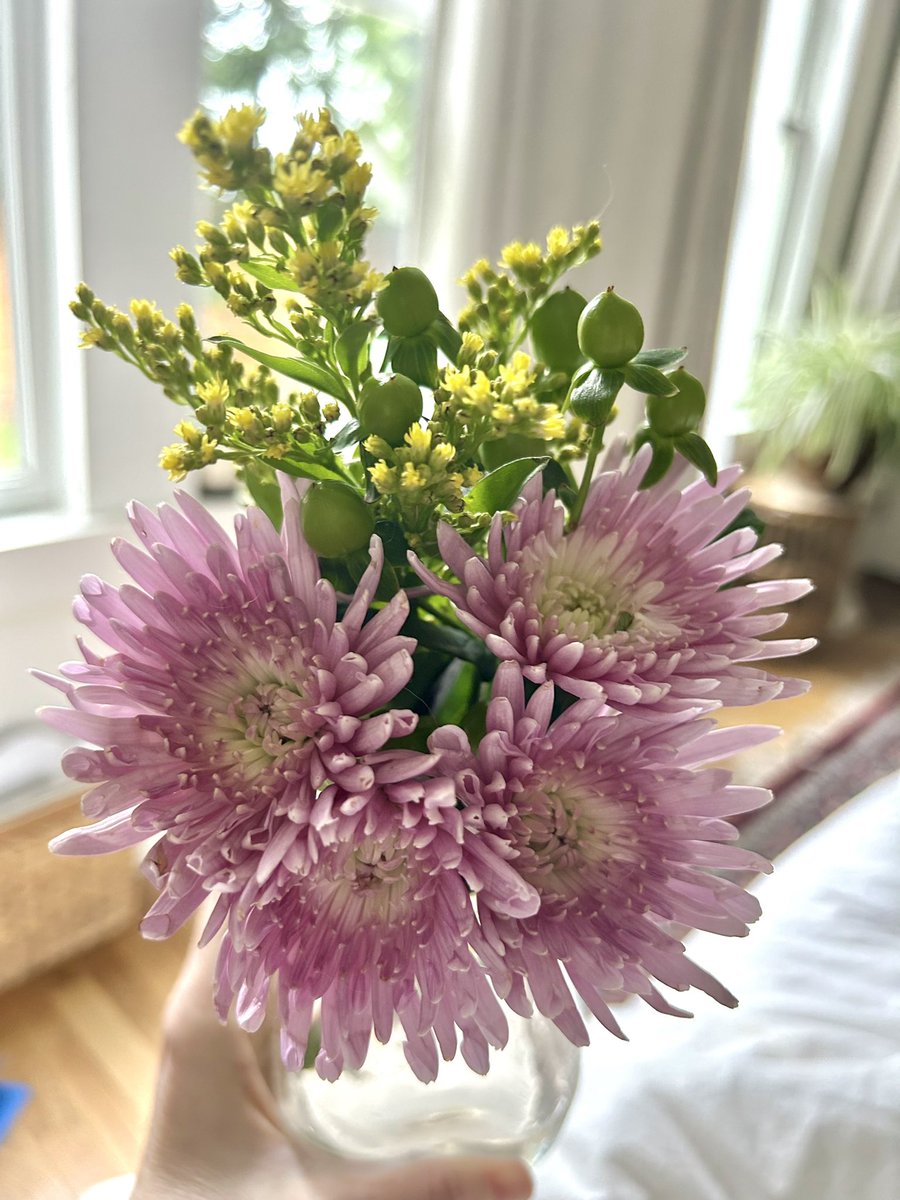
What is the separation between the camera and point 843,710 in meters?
2.25

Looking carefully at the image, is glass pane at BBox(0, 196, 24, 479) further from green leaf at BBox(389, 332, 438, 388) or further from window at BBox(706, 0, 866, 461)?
window at BBox(706, 0, 866, 461)

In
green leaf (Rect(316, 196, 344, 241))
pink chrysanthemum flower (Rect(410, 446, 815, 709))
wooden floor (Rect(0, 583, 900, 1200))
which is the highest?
green leaf (Rect(316, 196, 344, 241))

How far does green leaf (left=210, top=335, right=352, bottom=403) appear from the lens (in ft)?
1.16

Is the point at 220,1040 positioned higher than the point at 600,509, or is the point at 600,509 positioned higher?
the point at 600,509

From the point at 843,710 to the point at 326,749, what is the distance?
7.25 feet

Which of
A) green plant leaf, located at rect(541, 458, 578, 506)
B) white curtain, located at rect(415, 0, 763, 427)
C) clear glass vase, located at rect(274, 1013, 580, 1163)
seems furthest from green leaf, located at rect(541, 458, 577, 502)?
white curtain, located at rect(415, 0, 763, 427)

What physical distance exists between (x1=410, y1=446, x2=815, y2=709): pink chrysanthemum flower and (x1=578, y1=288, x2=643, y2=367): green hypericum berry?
4 cm

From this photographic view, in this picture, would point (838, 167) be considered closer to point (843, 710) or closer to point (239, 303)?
point (843, 710)

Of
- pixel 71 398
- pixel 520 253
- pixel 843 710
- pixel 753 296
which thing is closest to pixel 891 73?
pixel 753 296

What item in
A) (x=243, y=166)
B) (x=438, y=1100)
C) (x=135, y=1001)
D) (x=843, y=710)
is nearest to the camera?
(x=243, y=166)

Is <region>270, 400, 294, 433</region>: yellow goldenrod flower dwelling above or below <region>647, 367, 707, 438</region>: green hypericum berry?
below

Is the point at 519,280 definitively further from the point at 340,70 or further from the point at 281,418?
the point at 340,70

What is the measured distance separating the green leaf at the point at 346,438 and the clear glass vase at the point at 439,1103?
325 mm

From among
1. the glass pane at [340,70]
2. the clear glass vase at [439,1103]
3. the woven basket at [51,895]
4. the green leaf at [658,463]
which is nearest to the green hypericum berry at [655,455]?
the green leaf at [658,463]
